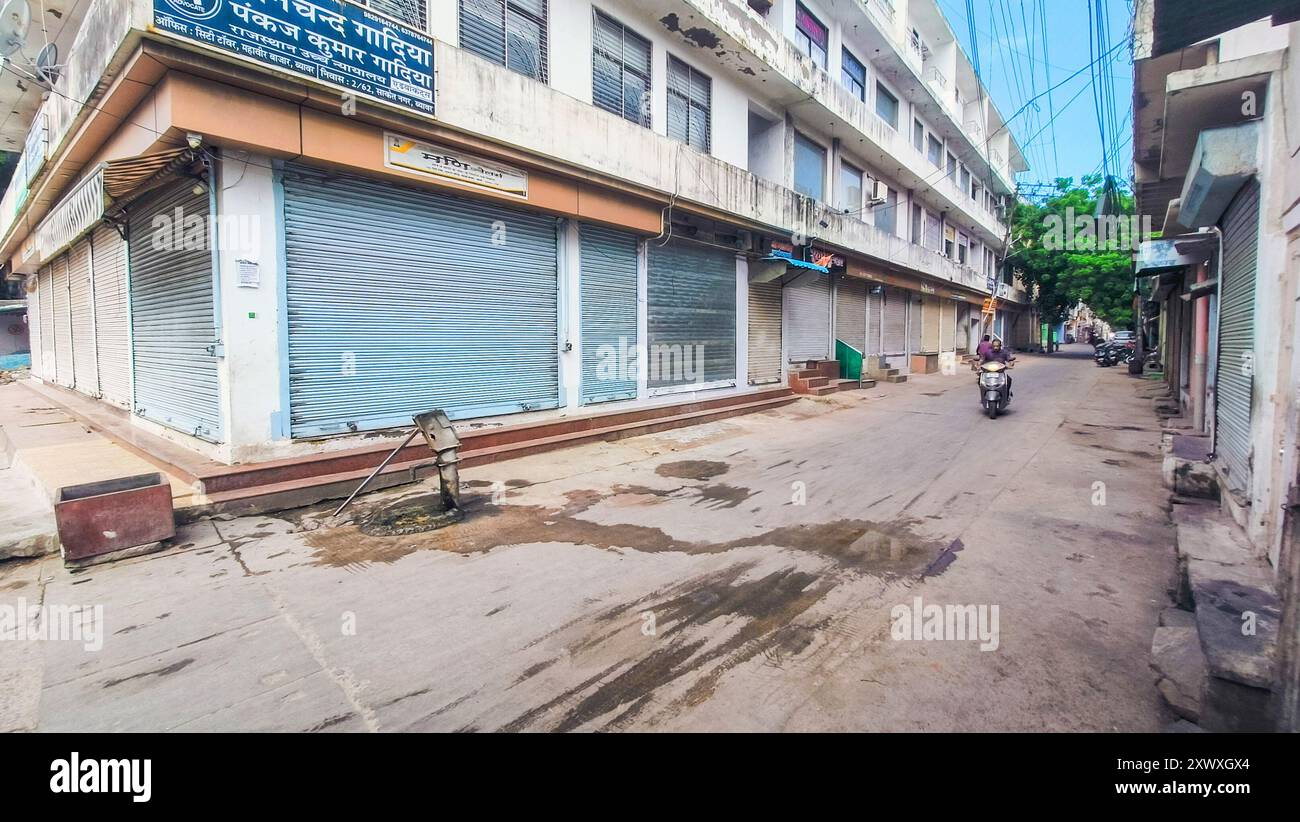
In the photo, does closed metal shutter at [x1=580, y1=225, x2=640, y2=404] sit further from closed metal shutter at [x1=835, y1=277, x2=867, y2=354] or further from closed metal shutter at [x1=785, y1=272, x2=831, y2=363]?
closed metal shutter at [x1=835, y1=277, x2=867, y2=354]

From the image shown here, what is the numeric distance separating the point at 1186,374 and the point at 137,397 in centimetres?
2066

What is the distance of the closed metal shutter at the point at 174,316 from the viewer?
6910 millimetres

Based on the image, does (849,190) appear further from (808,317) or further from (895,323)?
(895,323)

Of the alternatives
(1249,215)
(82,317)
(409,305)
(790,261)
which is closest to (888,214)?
(790,261)

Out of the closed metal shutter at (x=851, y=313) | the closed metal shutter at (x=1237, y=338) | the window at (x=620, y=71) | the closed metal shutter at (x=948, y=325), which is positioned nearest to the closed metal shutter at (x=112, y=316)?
the window at (x=620, y=71)

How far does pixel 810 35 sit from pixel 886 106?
6221 millimetres

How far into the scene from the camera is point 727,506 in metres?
6.54

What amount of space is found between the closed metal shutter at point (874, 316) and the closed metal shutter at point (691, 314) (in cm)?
897

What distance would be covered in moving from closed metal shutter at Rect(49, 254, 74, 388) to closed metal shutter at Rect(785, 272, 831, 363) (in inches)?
697

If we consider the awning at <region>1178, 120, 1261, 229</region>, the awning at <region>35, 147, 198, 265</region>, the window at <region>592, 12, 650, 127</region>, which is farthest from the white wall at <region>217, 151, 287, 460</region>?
the awning at <region>1178, 120, 1261, 229</region>

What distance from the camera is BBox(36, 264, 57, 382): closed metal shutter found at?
15992mm

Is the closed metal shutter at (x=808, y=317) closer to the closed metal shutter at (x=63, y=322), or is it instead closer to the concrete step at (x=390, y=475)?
the concrete step at (x=390, y=475)

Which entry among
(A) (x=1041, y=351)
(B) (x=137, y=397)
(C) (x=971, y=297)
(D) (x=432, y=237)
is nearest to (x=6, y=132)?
(B) (x=137, y=397)
